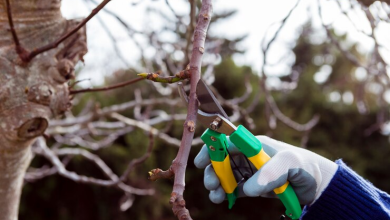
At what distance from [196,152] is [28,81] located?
546 cm

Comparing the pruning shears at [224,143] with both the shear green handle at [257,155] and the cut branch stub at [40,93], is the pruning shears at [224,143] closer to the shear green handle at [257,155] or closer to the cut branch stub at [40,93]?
the shear green handle at [257,155]

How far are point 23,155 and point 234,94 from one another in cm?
607

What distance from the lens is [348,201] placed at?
1.39m

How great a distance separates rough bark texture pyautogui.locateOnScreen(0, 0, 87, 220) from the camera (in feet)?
4.62

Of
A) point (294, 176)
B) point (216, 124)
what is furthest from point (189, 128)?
point (294, 176)

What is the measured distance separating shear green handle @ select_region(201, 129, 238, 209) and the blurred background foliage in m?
4.61

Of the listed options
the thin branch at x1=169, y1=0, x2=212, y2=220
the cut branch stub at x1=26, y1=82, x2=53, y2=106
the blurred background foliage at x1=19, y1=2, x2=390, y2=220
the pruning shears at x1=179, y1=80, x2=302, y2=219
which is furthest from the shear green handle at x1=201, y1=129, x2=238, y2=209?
the blurred background foliage at x1=19, y1=2, x2=390, y2=220

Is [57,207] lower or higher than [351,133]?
lower

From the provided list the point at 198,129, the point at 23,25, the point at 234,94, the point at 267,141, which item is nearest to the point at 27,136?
the point at 23,25

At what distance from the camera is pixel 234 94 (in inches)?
296

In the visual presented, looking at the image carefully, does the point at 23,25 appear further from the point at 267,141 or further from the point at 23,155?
the point at 267,141

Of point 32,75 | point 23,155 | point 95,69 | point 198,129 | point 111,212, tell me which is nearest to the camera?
point 32,75

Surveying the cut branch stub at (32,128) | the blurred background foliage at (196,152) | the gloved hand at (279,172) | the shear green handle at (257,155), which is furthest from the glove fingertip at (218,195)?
the blurred background foliage at (196,152)

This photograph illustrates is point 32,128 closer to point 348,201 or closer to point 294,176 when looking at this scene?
point 294,176
